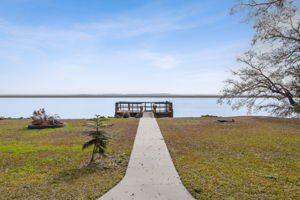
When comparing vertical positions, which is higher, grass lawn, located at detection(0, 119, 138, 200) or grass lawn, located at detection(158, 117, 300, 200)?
grass lawn, located at detection(158, 117, 300, 200)

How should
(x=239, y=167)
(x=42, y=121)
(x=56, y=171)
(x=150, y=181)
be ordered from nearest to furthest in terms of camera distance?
(x=150, y=181), (x=56, y=171), (x=239, y=167), (x=42, y=121)

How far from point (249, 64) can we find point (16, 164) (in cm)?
931

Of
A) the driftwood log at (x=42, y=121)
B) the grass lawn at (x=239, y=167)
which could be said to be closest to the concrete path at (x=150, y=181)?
the grass lawn at (x=239, y=167)

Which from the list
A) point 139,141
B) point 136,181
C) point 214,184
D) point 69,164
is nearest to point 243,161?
point 214,184

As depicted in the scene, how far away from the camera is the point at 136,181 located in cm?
596

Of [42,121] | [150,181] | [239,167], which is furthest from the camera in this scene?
[42,121]

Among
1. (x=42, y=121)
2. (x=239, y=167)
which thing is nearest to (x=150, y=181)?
(x=239, y=167)

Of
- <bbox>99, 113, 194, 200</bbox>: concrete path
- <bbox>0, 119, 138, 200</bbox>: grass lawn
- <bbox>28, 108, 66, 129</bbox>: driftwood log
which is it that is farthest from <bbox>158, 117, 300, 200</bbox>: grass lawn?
<bbox>28, 108, 66, 129</bbox>: driftwood log

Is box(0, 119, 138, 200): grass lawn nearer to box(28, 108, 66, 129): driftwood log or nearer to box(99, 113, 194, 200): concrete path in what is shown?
box(99, 113, 194, 200): concrete path

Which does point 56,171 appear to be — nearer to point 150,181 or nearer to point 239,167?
point 150,181

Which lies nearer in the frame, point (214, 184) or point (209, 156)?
point (214, 184)

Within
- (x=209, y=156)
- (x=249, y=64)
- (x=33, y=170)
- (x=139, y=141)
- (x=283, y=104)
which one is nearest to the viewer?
(x=283, y=104)

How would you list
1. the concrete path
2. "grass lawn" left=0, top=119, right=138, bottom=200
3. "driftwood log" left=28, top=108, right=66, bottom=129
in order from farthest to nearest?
"driftwood log" left=28, top=108, right=66, bottom=129 < "grass lawn" left=0, top=119, right=138, bottom=200 < the concrete path

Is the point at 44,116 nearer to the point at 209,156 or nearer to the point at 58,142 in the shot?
the point at 58,142
